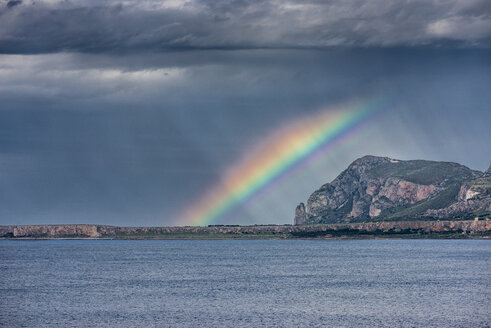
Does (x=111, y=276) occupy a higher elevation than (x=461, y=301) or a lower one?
lower

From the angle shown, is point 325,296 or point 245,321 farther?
point 325,296

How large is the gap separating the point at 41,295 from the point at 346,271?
7055 centimetres

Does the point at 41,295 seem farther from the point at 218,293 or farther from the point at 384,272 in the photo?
the point at 384,272

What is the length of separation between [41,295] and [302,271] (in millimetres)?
64485

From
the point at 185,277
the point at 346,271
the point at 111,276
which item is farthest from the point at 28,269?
the point at 346,271

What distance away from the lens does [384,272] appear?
157 m

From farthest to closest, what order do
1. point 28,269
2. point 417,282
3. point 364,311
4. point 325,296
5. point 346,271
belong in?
point 28,269 → point 346,271 → point 417,282 → point 325,296 → point 364,311

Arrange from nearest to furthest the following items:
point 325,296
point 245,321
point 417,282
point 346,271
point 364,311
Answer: point 245,321, point 364,311, point 325,296, point 417,282, point 346,271

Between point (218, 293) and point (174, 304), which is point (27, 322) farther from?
point (218, 293)

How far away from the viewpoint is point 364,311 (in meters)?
97.3

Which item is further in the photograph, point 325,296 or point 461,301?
point 325,296

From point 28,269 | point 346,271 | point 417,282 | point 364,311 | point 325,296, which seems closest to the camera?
point 364,311

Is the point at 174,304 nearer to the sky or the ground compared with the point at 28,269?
nearer to the sky

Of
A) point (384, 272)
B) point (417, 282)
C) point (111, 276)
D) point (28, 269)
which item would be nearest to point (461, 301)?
point (417, 282)
